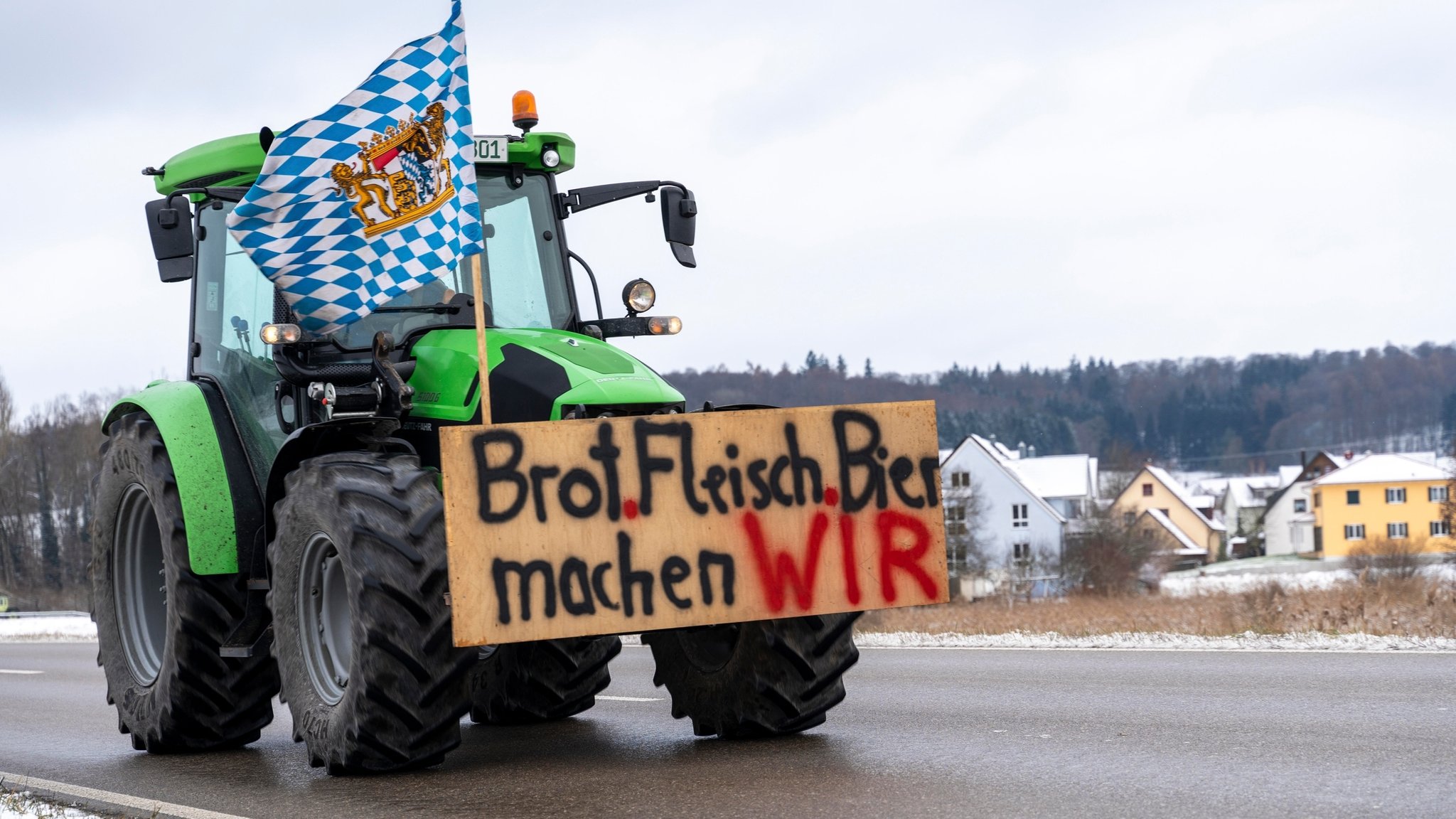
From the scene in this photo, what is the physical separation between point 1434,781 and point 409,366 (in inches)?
184

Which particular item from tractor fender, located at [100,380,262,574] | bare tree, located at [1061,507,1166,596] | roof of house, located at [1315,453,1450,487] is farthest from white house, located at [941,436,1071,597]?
tractor fender, located at [100,380,262,574]

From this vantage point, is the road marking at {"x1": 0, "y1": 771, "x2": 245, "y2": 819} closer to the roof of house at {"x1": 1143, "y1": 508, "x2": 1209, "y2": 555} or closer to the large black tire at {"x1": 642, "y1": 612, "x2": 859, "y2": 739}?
the large black tire at {"x1": 642, "y1": 612, "x2": 859, "y2": 739}

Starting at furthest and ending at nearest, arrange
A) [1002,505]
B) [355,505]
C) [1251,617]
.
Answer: [1002,505] < [1251,617] < [355,505]

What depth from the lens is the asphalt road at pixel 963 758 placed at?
600 centimetres

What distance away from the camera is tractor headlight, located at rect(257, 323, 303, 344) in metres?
7.88

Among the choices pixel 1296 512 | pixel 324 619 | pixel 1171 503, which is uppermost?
pixel 324 619

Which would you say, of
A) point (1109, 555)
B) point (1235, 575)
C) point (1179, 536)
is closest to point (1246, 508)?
point (1179, 536)

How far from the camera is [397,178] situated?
7770mm

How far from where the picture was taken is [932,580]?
7293 millimetres

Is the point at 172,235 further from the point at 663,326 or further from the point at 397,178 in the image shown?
the point at 663,326

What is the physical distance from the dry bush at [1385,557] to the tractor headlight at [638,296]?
42889 millimetres

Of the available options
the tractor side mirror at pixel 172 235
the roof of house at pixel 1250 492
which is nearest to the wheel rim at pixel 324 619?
the tractor side mirror at pixel 172 235

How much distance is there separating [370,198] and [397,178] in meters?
0.16

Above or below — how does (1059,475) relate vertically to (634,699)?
below
